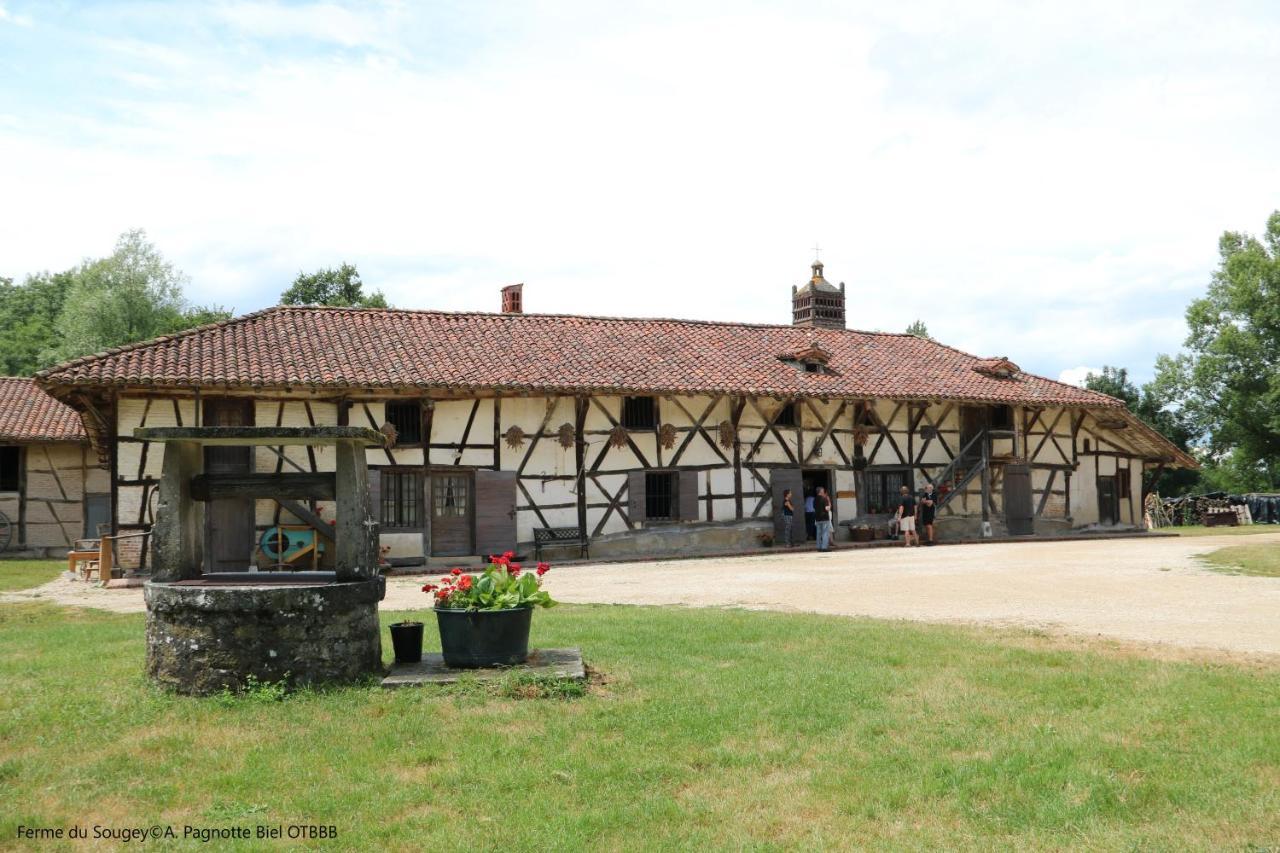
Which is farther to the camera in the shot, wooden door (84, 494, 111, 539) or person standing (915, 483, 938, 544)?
wooden door (84, 494, 111, 539)

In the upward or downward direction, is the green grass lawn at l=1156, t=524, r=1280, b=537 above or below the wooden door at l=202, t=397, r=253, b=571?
below

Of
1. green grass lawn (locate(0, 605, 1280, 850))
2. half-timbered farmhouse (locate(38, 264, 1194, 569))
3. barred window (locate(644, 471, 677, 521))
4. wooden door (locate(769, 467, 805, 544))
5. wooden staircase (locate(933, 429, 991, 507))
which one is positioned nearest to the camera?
green grass lawn (locate(0, 605, 1280, 850))

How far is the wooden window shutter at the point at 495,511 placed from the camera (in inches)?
874

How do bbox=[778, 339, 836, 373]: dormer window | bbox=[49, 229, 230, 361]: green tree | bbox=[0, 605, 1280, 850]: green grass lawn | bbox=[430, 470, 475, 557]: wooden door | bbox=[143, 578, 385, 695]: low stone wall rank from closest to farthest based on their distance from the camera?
bbox=[0, 605, 1280, 850]: green grass lawn < bbox=[143, 578, 385, 695]: low stone wall < bbox=[430, 470, 475, 557]: wooden door < bbox=[778, 339, 836, 373]: dormer window < bbox=[49, 229, 230, 361]: green tree

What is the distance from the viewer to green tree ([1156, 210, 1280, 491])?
45.4m

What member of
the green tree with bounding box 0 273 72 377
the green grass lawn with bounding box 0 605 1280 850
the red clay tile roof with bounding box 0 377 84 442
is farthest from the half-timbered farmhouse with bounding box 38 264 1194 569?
the green tree with bounding box 0 273 72 377

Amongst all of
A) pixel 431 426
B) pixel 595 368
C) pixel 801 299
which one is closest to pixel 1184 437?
pixel 801 299

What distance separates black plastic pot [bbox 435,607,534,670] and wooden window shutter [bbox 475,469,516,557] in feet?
45.8

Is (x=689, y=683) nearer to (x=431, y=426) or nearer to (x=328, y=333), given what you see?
(x=431, y=426)

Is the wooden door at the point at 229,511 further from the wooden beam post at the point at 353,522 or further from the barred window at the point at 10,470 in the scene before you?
the wooden beam post at the point at 353,522

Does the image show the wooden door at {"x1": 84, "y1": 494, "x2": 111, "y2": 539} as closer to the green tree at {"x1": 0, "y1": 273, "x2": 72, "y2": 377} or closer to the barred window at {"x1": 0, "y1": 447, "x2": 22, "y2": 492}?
the barred window at {"x1": 0, "y1": 447, "x2": 22, "y2": 492}

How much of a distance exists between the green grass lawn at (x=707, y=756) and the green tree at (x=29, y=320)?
4267 centimetres

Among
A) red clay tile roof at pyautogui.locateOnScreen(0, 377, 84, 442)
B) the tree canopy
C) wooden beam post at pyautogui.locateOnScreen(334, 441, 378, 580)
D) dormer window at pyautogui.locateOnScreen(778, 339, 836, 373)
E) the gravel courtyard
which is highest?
the tree canopy

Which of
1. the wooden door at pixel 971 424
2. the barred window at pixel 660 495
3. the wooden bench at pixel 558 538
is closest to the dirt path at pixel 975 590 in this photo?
the wooden bench at pixel 558 538
